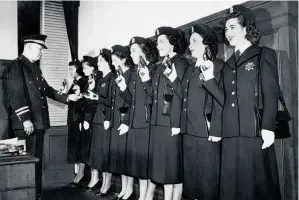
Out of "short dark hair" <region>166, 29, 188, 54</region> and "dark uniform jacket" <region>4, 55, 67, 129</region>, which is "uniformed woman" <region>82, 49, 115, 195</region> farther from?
"short dark hair" <region>166, 29, 188, 54</region>

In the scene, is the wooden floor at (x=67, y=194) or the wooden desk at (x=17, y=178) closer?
the wooden desk at (x=17, y=178)

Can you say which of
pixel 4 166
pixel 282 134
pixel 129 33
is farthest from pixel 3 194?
pixel 129 33

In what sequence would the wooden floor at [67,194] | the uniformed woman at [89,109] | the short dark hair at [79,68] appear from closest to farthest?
the wooden floor at [67,194]
the uniformed woman at [89,109]
the short dark hair at [79,68]

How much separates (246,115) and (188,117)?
0.66 metres

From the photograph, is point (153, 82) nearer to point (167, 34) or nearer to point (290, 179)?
point (167, 34)

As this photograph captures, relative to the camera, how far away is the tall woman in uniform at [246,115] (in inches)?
96.1

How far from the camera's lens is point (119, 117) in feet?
13.2

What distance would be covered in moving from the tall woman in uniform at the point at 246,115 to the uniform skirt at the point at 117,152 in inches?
59.9

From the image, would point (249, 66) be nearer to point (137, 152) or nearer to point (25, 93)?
point (137, 152)

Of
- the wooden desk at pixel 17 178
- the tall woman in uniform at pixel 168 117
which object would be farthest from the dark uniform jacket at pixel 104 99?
the wooden desk at pixel 17 178

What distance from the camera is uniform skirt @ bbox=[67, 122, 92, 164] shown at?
4848 mm

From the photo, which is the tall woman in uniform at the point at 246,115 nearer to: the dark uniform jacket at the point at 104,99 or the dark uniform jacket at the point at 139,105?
the dark uniform jacket at the point at 139,105

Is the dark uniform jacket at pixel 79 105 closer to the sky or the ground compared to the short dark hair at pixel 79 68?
closer to the ground

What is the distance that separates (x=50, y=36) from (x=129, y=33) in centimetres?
194
